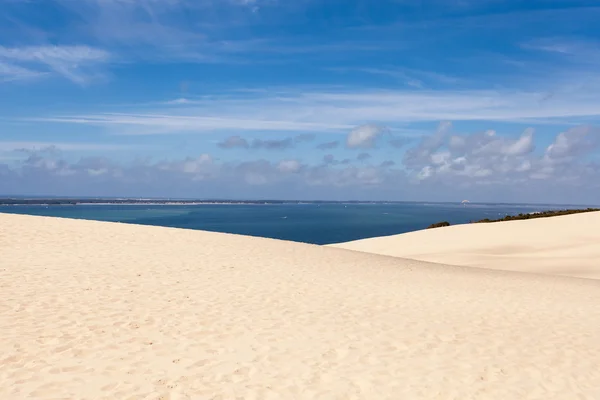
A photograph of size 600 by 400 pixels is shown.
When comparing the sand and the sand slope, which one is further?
the sand slope

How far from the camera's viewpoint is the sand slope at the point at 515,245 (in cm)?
2820

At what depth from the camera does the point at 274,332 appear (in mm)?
9656

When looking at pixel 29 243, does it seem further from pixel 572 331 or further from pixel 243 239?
pixel 572 331

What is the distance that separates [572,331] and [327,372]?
258 inches

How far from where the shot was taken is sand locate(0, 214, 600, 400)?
7.12 metres

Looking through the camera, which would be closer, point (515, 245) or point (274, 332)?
point (274, 332)

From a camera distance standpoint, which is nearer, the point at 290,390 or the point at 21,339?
the point at 290,390

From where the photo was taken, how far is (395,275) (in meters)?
18.8

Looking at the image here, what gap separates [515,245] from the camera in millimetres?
36781

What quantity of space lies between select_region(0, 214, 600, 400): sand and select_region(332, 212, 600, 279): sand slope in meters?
10.6

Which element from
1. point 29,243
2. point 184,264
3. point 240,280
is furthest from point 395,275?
point 29,243

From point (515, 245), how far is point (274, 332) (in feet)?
105

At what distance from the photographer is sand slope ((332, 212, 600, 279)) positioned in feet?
92.5

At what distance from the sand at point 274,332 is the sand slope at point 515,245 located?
10.6m
